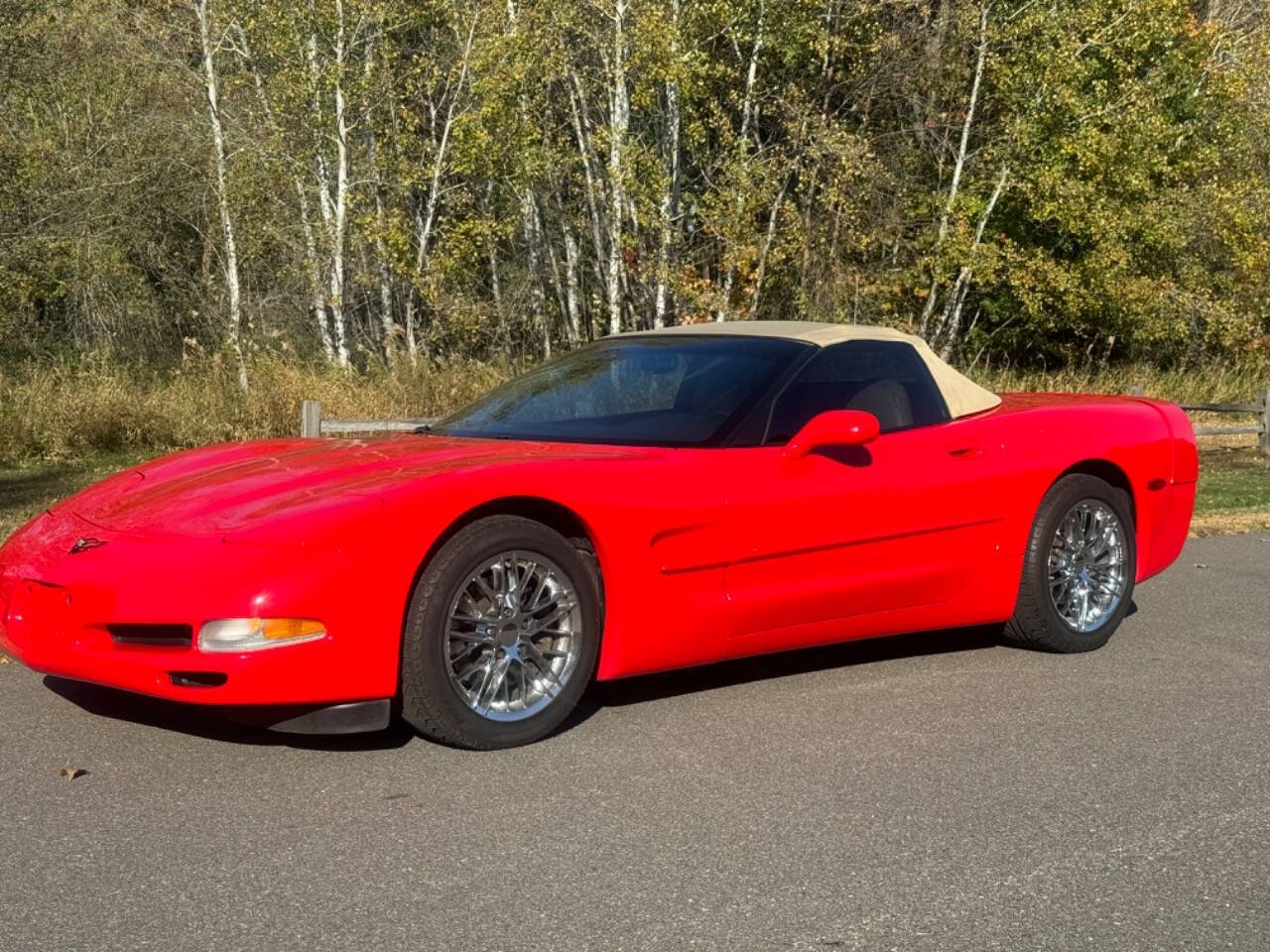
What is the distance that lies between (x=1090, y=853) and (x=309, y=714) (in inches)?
88.4

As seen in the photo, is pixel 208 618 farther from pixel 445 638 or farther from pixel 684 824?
pixel 684 824

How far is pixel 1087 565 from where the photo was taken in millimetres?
6844

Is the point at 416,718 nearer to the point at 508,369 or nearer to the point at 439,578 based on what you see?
the point at 439,578

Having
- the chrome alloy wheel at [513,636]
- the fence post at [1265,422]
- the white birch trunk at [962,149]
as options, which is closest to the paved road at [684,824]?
the chrome alloy wheel at [513,636]

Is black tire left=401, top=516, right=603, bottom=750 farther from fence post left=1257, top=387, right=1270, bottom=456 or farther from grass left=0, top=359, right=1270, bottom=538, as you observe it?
fence post left=1257, top=387, right=1270, bottom=456

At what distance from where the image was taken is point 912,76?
104ft

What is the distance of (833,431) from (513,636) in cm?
148

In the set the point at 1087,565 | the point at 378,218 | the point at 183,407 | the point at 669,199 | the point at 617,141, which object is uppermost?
the point at 617,141

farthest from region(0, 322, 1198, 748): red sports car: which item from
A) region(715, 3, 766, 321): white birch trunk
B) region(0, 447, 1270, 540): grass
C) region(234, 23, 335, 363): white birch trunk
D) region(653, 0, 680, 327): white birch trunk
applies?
region(234, 23, 335, 363): white birch trunk

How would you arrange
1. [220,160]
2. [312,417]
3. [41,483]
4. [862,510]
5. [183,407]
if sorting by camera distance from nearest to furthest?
[862,510], [312,417], [41,483], [183,407], [220,160]

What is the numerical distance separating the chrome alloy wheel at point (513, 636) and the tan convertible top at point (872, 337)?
1.72m

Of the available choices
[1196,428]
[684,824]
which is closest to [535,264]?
[1196,428]

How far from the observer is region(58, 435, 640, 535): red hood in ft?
16.0

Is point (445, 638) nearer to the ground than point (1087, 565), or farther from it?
farther from it
